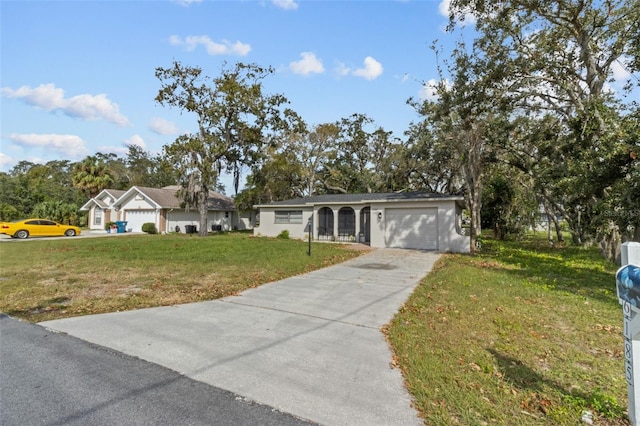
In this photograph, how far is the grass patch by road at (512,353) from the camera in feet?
9.20

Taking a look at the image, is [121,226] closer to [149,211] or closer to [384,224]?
[149,211]

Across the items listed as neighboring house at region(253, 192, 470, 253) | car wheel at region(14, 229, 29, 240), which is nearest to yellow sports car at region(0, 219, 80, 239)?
car wheel at region(14, 229, 29, 240)

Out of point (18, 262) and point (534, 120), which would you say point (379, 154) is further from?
point (18, 262)

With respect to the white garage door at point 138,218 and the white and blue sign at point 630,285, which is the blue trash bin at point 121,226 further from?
the white and blue sign at point 630,285

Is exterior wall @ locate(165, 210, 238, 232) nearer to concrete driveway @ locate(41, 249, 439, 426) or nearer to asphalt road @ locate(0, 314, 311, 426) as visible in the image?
concrete driveway @ locate(41, 249, 439, 426)

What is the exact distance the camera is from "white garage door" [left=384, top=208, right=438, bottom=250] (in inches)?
655

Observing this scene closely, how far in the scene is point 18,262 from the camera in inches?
424

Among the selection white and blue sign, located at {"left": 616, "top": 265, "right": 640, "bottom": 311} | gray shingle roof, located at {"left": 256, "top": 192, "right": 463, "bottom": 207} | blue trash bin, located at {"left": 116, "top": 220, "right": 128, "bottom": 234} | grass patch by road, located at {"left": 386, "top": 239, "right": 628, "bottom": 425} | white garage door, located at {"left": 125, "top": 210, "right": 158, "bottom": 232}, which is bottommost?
grass patch by road, located at {"left": 386, "top": 239, "right": 628, "bottom": 425}

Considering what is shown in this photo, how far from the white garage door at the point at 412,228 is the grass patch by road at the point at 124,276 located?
177 inches

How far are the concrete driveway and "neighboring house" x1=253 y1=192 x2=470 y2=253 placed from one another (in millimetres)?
7827

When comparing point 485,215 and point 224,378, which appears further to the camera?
point 485,215

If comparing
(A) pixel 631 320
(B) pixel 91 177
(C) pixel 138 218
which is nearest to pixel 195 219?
(C) pixel 138 218

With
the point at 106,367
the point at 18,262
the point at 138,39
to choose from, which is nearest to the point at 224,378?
the point at 106,367

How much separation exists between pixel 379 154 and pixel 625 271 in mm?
33496
